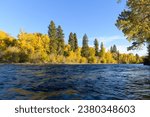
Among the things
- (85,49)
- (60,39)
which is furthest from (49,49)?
(85,49)

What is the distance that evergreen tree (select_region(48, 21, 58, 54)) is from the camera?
114 meters

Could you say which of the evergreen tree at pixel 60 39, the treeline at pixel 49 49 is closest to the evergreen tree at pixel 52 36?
the treeline at pixel 49 49

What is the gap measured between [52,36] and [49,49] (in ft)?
20.2

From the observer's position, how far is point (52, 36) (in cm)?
11619

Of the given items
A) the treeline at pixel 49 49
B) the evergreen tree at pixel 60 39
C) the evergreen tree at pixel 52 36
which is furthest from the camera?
the evergreen tree at pixel 60 39

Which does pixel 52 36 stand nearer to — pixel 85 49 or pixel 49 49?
pixel 49 49

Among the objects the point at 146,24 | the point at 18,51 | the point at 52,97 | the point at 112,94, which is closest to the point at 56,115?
the point at 52,97

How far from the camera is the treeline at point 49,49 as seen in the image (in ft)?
303

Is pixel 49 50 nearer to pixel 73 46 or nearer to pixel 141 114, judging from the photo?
pixel 73 46

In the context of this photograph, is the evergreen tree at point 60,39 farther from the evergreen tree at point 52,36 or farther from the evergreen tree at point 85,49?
the evergreen tree at point 85,49

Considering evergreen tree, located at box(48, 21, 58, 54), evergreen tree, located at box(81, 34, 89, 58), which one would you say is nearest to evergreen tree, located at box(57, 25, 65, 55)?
evergreen tree, located at box(48, 21, 58, 54)

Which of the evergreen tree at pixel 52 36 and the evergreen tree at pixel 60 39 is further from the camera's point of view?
the evergreen tree at pixel 60 39

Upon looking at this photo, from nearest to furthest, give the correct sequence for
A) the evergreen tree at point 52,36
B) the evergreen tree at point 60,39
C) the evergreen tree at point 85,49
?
the evergreen tree at point 52,36
the evergreen tree at point 60,39
the evergreen tree at point 85,49

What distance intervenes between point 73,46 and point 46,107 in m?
121
